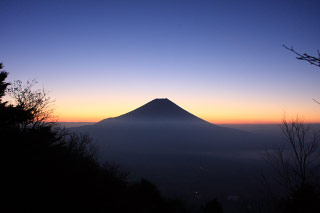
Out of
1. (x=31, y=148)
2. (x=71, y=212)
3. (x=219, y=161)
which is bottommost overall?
(x=219, y=161)

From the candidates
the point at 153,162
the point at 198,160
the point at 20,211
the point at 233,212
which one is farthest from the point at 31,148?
the point at 198,160

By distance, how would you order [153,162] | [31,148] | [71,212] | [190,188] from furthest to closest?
[153,162]
[190,188]
[31,148]
[71,212]

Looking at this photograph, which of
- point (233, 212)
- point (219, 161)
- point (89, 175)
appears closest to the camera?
point (89, 175)

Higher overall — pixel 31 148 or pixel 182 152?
pixel 31 148

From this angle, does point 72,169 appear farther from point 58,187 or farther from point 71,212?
point 71,212

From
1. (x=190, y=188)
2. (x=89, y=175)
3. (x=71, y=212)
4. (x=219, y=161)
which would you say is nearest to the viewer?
(x=71, y=212)

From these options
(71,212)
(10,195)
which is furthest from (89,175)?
(10,195)

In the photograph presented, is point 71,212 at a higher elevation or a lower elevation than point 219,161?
higher

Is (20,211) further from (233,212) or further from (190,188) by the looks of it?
(190,188)

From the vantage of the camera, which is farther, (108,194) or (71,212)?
(108,194)
